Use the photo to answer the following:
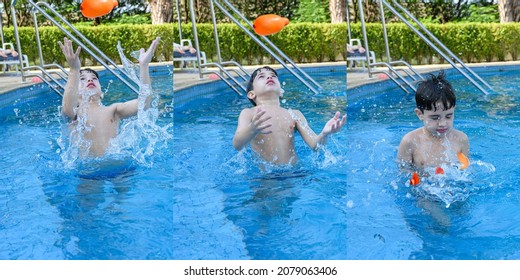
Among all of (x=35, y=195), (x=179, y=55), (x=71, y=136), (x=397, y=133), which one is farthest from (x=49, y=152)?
(x=397, y=133)

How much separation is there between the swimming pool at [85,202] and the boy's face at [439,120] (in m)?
1.81

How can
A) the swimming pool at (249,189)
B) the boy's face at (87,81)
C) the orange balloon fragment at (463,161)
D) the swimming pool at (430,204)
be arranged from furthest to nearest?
1. the boy's face at (87,81)
2. the orange balloon fragment at (463,161)
3. the swimming pool at (249,189)
4. the swimming pool at (430,204)

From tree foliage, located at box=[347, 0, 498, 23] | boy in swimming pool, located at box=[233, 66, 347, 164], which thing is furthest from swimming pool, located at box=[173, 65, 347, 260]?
tree foliage, located at box=[347, 0, 498, 23]

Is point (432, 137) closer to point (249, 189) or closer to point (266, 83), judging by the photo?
point (266, 83)

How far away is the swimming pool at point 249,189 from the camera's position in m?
3.27

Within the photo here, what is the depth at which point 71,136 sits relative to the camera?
4.64 m

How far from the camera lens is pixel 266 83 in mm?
4211

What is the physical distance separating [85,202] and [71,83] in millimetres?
869

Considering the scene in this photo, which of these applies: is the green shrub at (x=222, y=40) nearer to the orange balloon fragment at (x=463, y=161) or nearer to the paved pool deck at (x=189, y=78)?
the paved pool deck at (x=189, y=78)

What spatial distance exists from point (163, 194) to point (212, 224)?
757 mm

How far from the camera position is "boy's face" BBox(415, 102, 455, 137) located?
12.8 ft

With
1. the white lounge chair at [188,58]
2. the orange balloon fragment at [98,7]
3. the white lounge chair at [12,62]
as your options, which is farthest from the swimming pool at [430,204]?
the white lounge chair at [12,62]
